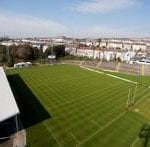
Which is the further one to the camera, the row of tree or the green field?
the row of tree

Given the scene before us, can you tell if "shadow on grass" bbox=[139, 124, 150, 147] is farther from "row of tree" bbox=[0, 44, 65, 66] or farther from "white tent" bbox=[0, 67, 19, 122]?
"row of tree" bbox=[0, 44, 65, 66]

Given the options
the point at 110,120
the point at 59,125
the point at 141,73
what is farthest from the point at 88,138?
the point at 141,73

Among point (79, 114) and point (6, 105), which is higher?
point (6, 105)

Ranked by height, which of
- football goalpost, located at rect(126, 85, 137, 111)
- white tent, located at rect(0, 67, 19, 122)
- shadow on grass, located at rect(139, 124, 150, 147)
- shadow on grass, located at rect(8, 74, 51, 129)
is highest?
white tent, located at rect(0, 67, 19, 122)

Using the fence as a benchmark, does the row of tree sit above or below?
above

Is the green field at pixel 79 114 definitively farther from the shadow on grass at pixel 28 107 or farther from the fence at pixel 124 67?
the fence at pixel 124 67

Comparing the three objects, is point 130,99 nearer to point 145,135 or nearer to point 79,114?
point 79,114

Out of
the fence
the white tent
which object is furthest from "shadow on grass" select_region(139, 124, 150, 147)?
the fence

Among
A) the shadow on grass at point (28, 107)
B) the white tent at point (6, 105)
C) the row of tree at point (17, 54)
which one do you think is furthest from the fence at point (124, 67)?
the white tent at point (6, 105)

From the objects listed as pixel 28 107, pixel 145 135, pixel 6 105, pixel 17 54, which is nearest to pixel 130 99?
pixel 145 135
